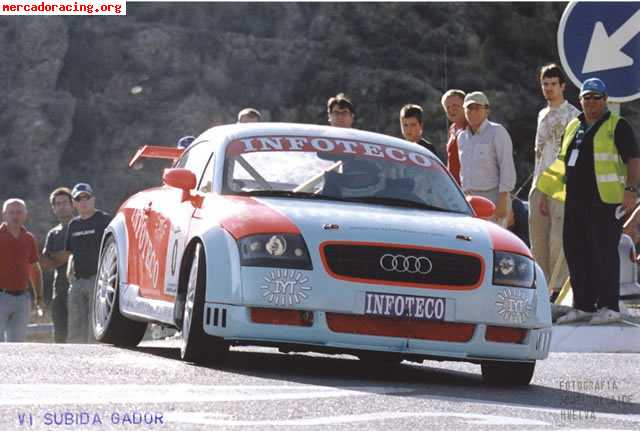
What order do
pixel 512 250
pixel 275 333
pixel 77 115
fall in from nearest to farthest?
pixel 275 333
pixel 512 250
pixel 77 115

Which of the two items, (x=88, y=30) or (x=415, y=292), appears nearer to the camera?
(x=415, y=292)

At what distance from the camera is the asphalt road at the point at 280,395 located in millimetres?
6324

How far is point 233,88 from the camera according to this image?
4222 cm

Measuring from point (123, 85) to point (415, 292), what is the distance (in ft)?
110

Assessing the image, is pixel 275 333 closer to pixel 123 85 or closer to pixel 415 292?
pixel 415 292

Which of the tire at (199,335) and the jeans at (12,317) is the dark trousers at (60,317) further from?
the tire at (199,335)

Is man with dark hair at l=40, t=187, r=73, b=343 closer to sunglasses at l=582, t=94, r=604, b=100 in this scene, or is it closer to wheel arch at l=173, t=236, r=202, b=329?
sunglasses at l=582, t=94, r=604, b=100

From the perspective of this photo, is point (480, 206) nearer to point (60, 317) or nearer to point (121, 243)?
point (121, 243)

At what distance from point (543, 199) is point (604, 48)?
1790 millimetres

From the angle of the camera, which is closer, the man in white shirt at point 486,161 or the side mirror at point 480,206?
the side mirror at point 480,206

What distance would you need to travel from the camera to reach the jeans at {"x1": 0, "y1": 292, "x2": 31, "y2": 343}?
17.1 m

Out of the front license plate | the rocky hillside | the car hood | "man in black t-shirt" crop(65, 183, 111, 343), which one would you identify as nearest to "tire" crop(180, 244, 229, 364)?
the car hood

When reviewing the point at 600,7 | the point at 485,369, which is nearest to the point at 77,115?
the point at 600,7

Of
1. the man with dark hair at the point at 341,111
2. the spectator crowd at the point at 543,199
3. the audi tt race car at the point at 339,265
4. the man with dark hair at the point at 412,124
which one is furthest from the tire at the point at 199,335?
the man with dark hair at the point at 412,124
